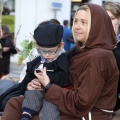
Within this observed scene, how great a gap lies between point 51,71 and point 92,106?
0.43 metres

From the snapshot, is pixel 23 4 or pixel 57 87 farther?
pixel 23 4

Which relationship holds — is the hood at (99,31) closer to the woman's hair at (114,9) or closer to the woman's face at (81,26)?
the woman's face at (81,26)

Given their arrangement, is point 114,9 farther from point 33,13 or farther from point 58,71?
point 33,13

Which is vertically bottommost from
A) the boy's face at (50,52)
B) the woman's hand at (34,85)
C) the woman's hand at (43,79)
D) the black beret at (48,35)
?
the woman's hand at (34,85)

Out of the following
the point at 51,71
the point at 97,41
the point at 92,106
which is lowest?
the point at 92,106

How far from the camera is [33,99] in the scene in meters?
3.10

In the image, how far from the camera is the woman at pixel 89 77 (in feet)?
9.70

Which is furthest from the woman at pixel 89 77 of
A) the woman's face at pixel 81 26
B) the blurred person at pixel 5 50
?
the blurred person at pixel 5 50

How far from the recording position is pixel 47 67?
3189 millimetres

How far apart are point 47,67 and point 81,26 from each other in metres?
0.41

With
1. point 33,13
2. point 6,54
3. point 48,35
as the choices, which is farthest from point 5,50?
point 33,13

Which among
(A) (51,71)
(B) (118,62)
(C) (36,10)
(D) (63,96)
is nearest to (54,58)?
(A) (51,71)

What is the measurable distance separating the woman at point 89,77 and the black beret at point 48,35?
0.47ft

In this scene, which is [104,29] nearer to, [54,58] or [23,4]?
[54,58]
